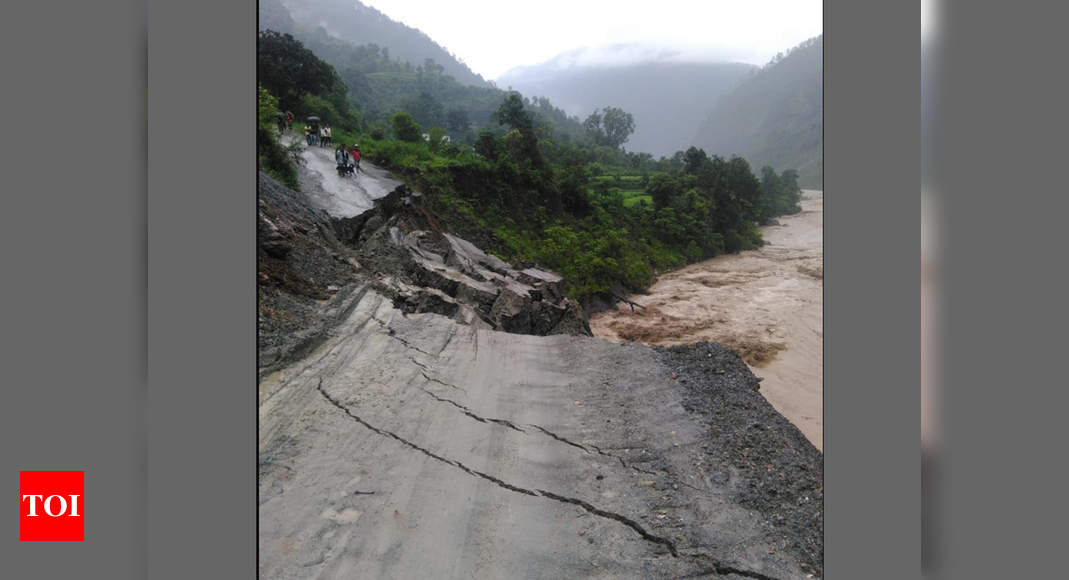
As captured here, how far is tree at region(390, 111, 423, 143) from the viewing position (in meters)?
2.63

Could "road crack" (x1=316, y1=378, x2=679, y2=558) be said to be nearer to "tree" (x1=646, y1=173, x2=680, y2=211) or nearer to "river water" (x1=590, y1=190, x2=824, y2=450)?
"river water" (x1=590, y1=190, x2=824, y2=450)

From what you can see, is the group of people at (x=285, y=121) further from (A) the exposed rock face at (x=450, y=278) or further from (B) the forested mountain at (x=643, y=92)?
(B) the forested mountain at (x=643, y=92)

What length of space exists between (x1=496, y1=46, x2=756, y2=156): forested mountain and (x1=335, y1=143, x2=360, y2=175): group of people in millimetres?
945

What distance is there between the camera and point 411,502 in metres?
A: 2.24

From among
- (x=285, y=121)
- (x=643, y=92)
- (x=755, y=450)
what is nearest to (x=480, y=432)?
(x=755, y=450)

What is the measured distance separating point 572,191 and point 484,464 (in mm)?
1473

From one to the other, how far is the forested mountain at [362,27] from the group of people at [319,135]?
0.47 m

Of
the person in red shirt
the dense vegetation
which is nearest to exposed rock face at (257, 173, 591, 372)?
the dense vegetation

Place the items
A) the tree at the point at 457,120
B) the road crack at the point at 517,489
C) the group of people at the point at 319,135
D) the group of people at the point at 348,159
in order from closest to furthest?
the road crack at the point at 517,489 < the group of people at the point at 319,135 < the group of people at the point at 348,159 < the tree at the point at 457,120
